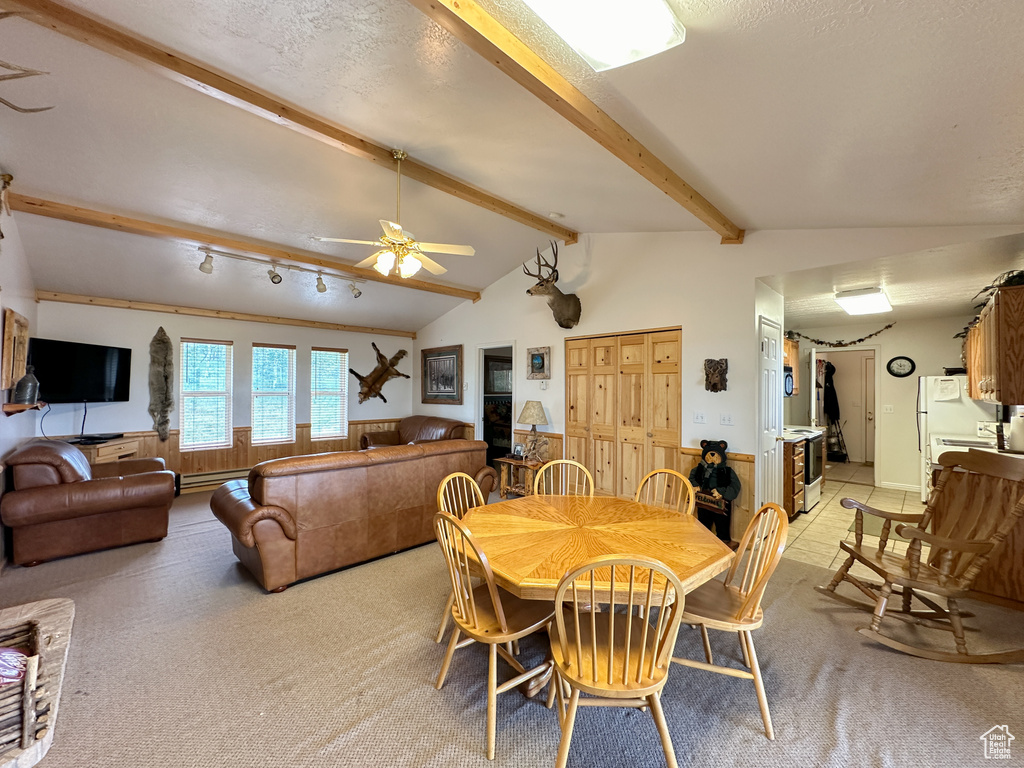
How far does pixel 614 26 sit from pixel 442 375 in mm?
6049

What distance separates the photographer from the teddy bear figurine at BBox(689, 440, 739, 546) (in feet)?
12.1

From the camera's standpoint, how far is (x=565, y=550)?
190 cm

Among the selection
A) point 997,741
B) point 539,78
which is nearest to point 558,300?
point 539,78

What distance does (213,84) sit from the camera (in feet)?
7.64

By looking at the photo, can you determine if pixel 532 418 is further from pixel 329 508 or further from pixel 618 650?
pixel 618 650

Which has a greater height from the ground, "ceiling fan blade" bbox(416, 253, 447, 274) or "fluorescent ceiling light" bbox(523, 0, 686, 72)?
"fluorescent ceiling light" bbox(523, 0, 686, 72)

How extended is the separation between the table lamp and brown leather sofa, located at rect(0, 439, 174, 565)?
Answer: 3606 millimetres

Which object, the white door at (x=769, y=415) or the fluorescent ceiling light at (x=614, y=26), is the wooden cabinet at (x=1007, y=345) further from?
the fluorescent ceiling light at (x=614, y=26)

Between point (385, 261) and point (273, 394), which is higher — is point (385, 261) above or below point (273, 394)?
above

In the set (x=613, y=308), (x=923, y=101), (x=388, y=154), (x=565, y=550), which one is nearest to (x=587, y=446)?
(x=613, y=308)

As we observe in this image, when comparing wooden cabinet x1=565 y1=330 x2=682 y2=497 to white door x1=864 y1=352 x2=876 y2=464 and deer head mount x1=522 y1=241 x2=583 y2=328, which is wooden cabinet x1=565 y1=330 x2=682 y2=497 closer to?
deer head mount x1=522 y1=241 x2=583 y2=328

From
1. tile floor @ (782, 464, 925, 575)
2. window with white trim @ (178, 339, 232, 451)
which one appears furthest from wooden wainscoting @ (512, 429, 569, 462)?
window with white trim @ (178, 339, 232, 451)

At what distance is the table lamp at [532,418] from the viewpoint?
5.21 metres

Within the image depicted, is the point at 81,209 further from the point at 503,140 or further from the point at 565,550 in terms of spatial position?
the point at 565,550
